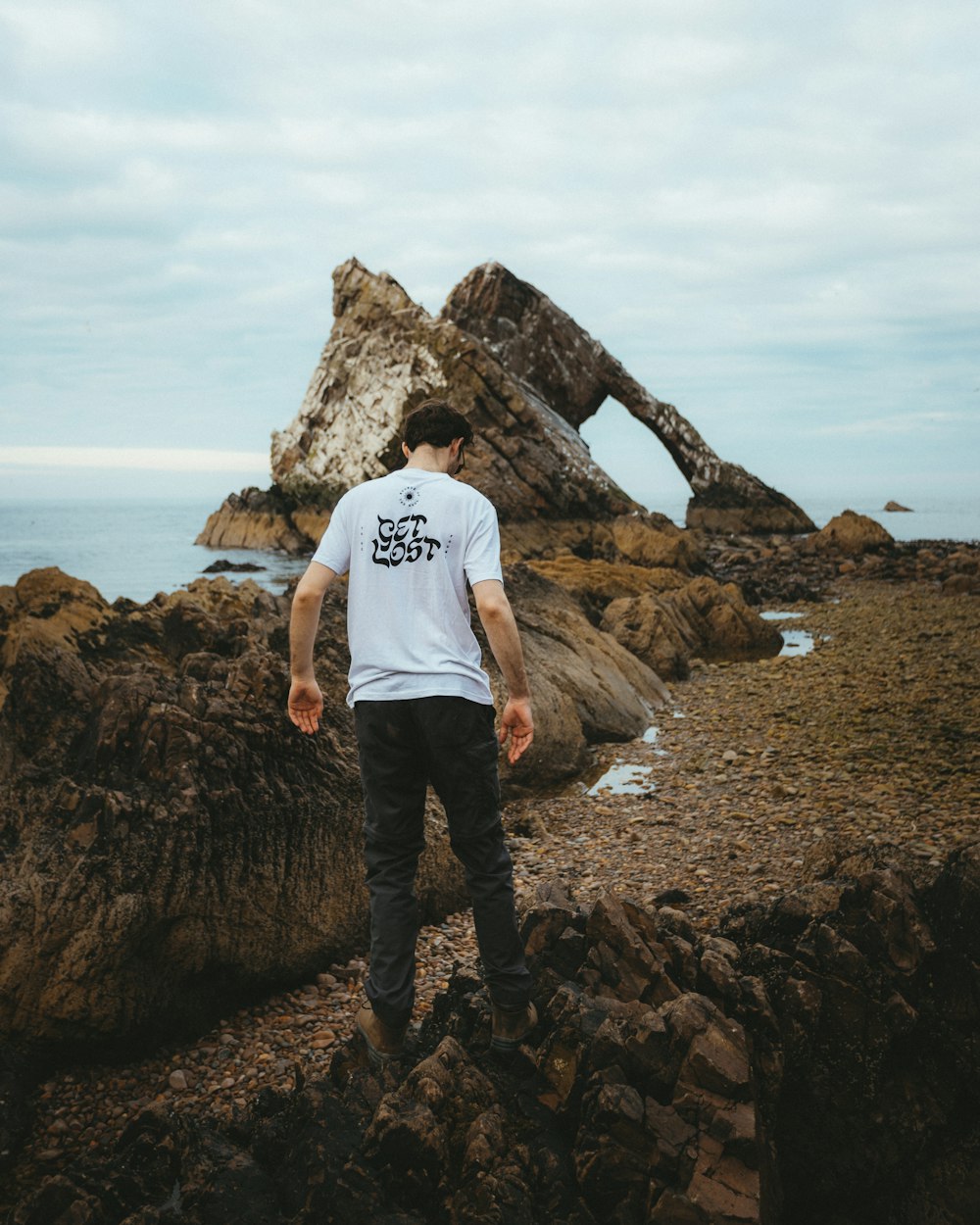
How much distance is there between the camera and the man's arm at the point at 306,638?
13.5 feet

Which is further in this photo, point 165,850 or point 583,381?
point 583,381

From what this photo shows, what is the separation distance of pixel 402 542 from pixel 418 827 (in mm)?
1299

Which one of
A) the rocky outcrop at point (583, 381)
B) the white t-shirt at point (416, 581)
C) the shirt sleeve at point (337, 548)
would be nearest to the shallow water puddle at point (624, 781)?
the white t-shirt at point (416, 581)

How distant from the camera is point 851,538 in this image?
39.4 m

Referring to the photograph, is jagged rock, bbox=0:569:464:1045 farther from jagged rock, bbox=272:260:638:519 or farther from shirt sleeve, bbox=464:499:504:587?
jagged rock, bbox=272:260:638:519

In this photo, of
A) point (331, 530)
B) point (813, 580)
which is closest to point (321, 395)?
point (813, 580)

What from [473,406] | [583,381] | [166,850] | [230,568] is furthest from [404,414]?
[166,850]

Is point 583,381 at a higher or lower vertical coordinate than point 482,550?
higher

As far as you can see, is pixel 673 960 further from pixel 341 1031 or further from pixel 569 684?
pixel 569 684

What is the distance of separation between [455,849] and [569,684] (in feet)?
22.4

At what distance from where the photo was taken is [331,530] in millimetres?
4199

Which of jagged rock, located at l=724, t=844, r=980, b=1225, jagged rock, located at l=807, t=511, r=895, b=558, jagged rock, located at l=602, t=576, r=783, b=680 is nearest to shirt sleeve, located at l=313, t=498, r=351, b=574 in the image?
jagged rock, located at l=724, t=844, r=980, b=1225

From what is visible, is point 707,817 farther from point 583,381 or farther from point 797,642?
point 583,381

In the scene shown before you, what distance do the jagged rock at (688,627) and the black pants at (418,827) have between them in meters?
11.1
